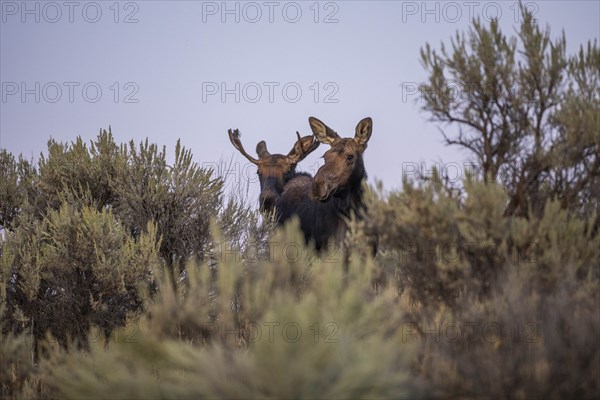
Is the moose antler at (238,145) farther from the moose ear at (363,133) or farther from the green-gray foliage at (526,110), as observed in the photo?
the green-gray foliage at (526,110)

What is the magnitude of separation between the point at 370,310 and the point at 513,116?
296 cm

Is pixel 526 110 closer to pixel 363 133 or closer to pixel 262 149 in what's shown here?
pixel 363 133

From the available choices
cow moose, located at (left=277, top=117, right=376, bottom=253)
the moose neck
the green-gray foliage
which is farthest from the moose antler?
the green-gray foliage

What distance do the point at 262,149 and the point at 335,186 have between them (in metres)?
4.77

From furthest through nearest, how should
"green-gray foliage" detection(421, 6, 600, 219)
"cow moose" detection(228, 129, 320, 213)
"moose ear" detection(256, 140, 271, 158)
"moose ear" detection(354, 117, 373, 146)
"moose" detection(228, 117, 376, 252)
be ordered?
1. "moose ear" detection(256, 140, 271, 158)
2. "cow moose" detection(228, 129, 320, 213)
3. "moose ear" detection(354, 117, 373, 146)
4. "moose" detection(228, 117, 376, 252)
5. "green-gray foliage" detection(421, 6, 600, 219)

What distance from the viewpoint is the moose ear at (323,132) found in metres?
10.4

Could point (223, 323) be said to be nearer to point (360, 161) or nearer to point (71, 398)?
point (71, 398)

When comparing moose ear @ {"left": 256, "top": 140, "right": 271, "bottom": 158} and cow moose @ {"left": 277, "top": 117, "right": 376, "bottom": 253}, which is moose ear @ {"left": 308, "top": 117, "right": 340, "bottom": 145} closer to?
cow moose @ {"left": 277, "top": 117, "right": 376, "bottom": 253}

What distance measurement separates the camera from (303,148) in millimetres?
12992

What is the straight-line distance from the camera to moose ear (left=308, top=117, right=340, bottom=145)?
410 inches

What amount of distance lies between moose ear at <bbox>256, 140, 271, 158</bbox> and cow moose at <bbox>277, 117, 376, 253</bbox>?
8.16 feet

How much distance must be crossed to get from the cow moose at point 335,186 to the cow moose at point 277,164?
1.51 m

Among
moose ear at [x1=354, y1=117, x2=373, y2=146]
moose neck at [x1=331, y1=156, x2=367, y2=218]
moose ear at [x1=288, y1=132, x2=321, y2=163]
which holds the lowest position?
moose neck at [x1=331, y1=156, x2=367, y2=218]

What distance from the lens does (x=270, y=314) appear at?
4262 mm
